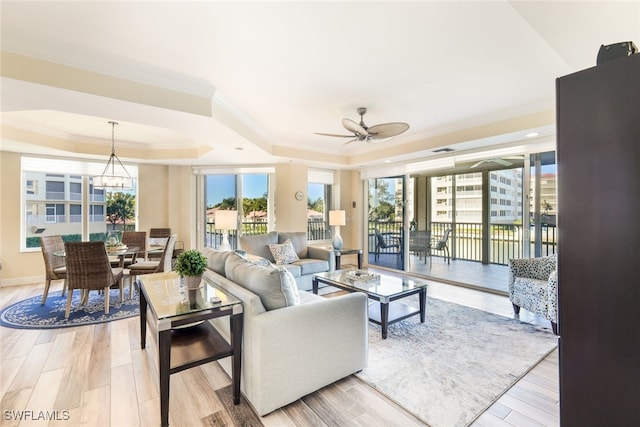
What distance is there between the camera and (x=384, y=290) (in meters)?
3.21

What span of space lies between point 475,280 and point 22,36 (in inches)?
256

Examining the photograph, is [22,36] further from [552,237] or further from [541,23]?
[552,237]

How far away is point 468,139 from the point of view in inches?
167

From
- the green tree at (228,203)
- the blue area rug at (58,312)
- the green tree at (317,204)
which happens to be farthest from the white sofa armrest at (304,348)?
the green tree at (228,203)

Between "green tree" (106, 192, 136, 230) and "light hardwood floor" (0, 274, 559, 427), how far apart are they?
11.7 ft

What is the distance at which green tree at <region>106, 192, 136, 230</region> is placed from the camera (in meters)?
5.94

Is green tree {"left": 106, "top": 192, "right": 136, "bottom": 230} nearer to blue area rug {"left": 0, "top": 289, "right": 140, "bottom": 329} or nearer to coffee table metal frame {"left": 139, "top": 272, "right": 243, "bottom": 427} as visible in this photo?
blue area rug {"left": 0, "top": 289, "right": 140, "bottom": 329}

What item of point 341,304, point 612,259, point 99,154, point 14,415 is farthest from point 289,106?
point 99,154

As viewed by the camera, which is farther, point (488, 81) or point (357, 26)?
point (488, 81)

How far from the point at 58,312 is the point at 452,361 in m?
4.67

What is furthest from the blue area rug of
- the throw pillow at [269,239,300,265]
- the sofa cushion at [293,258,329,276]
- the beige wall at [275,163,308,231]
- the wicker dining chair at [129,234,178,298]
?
the beige wall at [275,163,308,231]

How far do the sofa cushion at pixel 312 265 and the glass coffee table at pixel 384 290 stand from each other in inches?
26.0

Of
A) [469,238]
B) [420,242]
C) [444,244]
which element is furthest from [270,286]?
[469,238]

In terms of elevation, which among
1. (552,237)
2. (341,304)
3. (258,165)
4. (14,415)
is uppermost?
(258,165)
